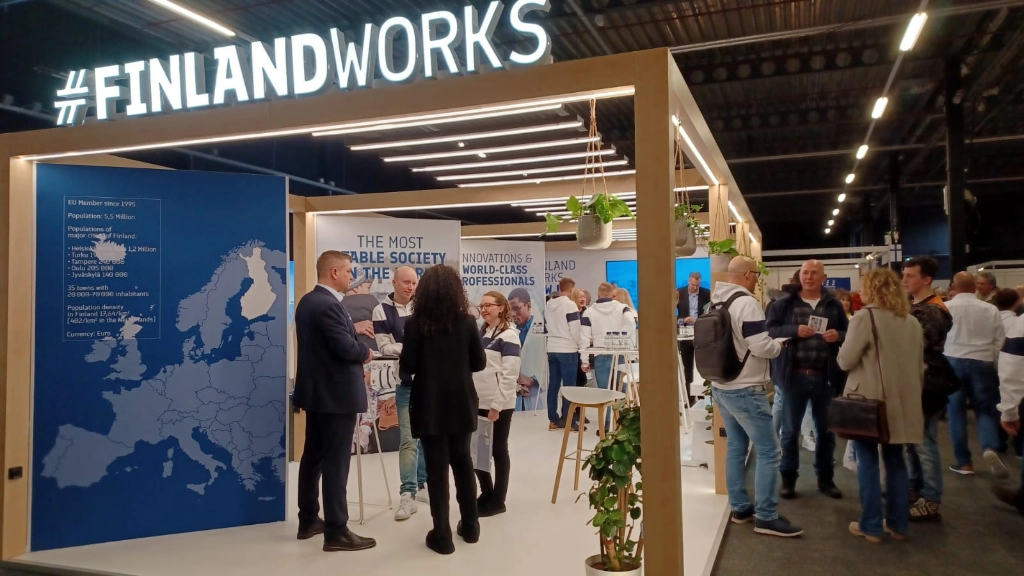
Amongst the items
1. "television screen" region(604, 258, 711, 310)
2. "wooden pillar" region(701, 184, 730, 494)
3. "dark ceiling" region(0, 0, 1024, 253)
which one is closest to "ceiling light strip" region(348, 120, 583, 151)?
"wooden pillar" region(701, 184, 730, 494)

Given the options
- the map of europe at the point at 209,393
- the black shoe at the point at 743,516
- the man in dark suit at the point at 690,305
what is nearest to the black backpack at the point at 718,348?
the black shoe at the point at 743,516

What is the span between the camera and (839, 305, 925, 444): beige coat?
12.0 feet

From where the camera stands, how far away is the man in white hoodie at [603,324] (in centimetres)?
689

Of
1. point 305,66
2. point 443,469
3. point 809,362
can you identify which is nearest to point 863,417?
point 809,362

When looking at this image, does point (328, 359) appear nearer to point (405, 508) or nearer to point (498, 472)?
point (405, 508)

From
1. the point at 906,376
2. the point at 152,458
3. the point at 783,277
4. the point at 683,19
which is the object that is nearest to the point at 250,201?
the point at 152,458

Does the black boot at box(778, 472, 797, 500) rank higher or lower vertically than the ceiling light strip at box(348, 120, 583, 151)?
lower

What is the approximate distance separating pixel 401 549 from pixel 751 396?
207 centimetres

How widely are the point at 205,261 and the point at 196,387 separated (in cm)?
74

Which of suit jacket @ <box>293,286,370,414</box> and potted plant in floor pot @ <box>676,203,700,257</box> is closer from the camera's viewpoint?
suit jacket @ <box>293,286,370,414</box>

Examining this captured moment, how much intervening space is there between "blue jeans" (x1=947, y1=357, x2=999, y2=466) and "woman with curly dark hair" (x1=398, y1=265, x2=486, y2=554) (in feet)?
12.2

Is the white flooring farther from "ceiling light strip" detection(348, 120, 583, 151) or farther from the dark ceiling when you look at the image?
the dark ceiling

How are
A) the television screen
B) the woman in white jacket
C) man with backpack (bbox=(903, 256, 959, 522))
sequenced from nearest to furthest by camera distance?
man with backpack (bbox=(903, 256, 959, 522)) < the woman in white jacket < the television screen

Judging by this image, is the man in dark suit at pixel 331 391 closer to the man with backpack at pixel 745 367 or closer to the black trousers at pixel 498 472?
the black trousers at pixel 498 472
